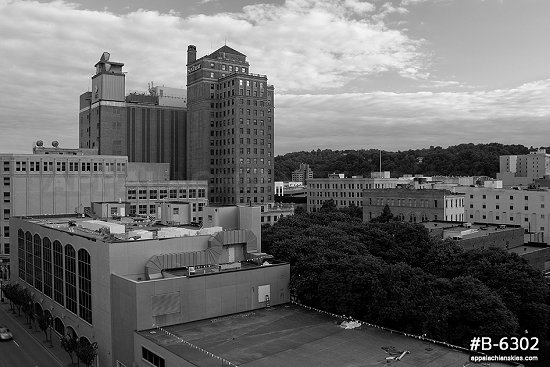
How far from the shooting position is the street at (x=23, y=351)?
52281 mm

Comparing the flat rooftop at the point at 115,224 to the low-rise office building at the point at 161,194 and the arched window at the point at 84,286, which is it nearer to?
the arched window at the point at 84,286

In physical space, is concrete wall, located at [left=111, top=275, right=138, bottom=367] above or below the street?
above

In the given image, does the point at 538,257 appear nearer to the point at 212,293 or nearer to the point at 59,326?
the point at 212,293

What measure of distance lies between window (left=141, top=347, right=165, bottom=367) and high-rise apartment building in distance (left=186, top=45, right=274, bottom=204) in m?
101

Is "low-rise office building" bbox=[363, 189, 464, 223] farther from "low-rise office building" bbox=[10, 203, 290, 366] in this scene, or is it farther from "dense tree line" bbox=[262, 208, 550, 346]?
"low-rise office building" bbox=[10, 203, 290, 366]

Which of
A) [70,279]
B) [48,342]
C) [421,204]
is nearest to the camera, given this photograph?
[70,279]

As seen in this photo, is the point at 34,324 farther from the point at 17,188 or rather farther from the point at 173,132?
the point at 173,132

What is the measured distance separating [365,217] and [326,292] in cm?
9006

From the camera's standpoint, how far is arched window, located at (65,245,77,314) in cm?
5465

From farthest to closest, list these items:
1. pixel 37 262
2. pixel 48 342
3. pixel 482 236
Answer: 1. pixel 482 236
2. pixel 37 262
3. pixel 48 342

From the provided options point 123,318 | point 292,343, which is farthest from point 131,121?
point 292,343

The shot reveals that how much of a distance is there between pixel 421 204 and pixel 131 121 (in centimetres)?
9015

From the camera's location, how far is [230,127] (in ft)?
471

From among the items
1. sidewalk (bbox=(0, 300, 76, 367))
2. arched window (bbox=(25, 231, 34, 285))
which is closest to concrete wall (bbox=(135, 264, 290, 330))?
sidewalk (bbox=(0, 300, 76, 367))
